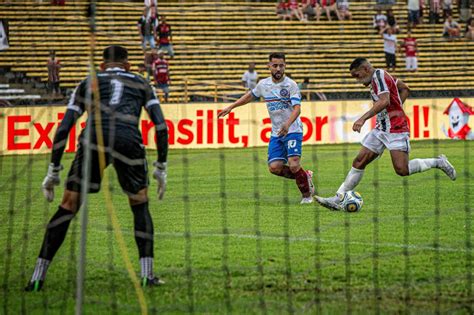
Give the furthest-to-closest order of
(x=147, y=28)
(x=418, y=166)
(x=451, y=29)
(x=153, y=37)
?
(x=451, y=29)
(x=153, y=37)
(x=147, y=28)
(x=418, y=166)

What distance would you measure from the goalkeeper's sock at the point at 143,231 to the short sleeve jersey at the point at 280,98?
17.1 ft

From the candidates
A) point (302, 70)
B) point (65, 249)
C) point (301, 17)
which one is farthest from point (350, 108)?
point (65, 249)

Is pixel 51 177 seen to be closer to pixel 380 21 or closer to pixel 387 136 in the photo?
pixel 387 136

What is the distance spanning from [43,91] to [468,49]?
14972mm

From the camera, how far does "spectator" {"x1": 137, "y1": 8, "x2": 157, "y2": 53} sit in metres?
28.9

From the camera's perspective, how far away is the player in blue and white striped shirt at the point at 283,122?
42.2 feet

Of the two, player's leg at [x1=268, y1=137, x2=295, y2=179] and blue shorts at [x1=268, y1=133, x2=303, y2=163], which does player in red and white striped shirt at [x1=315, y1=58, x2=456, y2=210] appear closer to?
blue shorts at [x1=268, y1=133, x2=303, y2=163]

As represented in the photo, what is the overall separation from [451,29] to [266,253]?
25592 mm

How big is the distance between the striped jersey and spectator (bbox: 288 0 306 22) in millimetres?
21647

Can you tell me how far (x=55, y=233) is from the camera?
7910 mm

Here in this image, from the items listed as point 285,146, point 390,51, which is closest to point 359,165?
point 285,146

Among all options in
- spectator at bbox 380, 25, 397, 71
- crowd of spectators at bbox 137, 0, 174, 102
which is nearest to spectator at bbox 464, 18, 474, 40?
spectator at bbox 380, 25, 397, 71

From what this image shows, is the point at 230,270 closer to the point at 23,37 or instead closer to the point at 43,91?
the point at 43,91

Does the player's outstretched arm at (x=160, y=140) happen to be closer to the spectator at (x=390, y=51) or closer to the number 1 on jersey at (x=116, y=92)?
the number 1 on jersey at (x=116, y=92)
